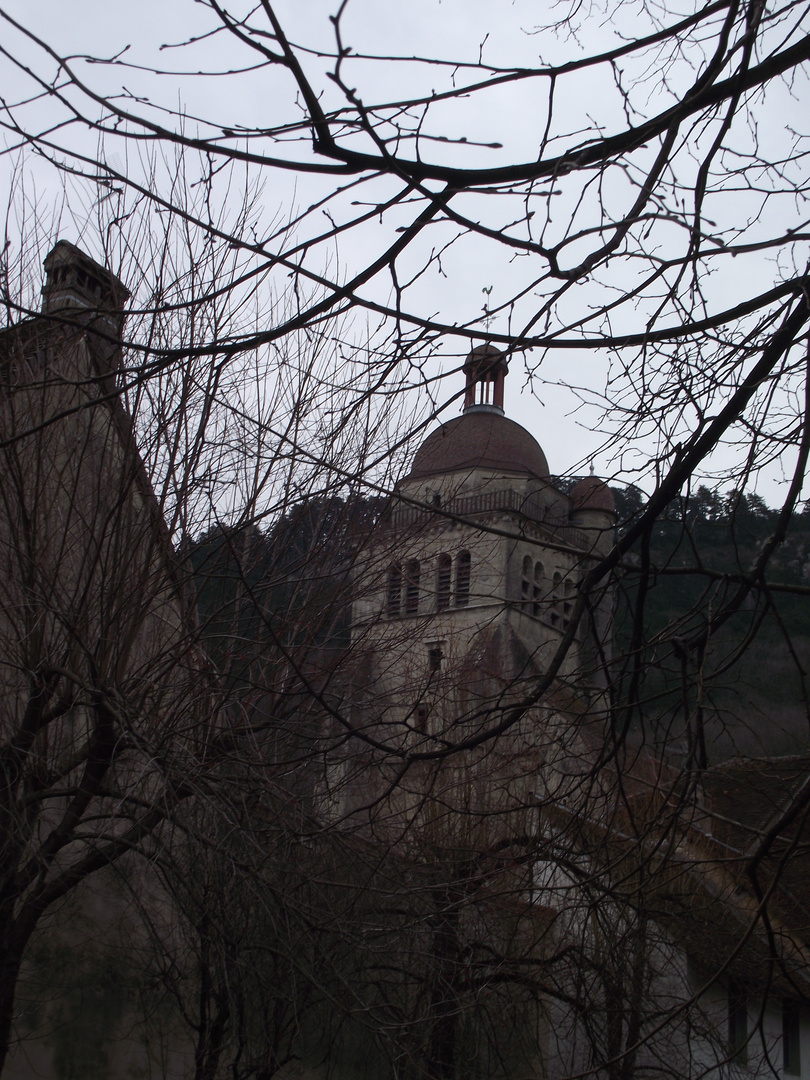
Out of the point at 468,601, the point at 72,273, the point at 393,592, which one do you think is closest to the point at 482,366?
the point at 72,273

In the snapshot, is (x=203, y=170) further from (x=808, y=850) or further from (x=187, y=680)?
(x=187, y=680)

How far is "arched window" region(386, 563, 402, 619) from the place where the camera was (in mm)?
8380

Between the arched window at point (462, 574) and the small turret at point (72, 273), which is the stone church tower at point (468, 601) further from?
the small turret at point (72, 273)

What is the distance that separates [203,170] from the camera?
2785 mm

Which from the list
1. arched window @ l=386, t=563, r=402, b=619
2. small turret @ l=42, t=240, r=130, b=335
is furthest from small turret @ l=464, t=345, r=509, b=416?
arched window @ l=386, t=563, r=402, b=619

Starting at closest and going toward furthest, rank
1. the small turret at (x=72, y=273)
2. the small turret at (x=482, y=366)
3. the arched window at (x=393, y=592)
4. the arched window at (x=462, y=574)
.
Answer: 1. the small turret at (x=482, y=366)
2. the arched window at (x=462, y=574)
3. the small turret at (x=72, y=273)
4. the arched window at (x=393, y=592)

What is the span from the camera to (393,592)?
8.95m

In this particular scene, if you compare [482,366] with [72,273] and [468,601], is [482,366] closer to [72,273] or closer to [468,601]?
[72,273]

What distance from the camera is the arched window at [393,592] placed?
27.5ft

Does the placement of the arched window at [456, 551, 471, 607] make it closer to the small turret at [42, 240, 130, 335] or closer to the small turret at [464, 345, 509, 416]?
the small turret at [464, 345, 509, 416]

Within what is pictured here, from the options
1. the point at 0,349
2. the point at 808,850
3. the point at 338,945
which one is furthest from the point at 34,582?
the point at 808,850

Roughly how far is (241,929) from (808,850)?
381cm

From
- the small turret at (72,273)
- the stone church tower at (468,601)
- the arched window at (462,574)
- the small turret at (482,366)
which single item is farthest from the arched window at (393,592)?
the small turret at (482,366)

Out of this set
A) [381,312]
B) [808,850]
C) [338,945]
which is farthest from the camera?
[338,945]
